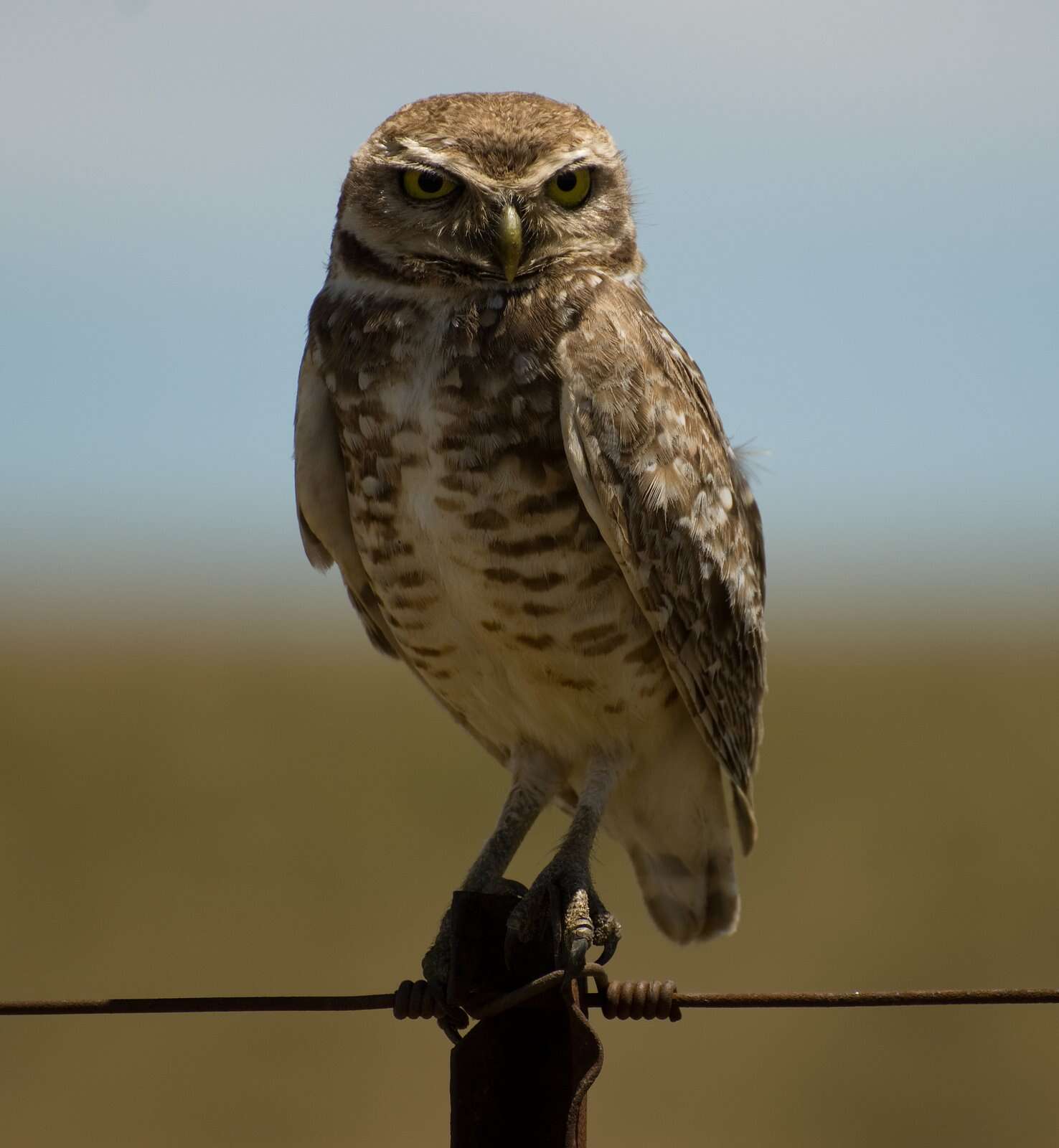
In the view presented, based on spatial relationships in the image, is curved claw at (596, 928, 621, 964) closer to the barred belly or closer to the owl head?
the barred belly

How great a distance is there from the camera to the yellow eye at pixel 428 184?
13.6ft

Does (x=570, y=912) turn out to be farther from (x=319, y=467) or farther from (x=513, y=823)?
(x=319, y=467)

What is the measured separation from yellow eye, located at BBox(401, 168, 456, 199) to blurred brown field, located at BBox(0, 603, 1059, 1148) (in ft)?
10.2

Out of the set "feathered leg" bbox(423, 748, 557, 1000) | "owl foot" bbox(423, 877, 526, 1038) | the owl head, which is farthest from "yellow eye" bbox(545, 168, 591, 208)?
"owl foot" bbox(423, 877, 526, 1038)

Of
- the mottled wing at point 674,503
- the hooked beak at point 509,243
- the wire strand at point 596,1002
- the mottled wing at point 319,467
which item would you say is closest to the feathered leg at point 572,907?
the mottled wing at point 674,503

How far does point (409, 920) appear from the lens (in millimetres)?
12555

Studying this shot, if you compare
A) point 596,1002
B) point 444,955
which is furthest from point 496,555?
point 596,1002

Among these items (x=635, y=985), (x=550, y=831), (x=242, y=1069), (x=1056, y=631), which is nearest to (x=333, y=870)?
(x=550, y=831)

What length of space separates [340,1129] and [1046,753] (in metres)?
10.6

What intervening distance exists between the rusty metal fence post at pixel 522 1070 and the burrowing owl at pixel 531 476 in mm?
879

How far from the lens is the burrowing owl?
152 inches

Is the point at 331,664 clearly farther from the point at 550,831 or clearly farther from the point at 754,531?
the point at 754,531

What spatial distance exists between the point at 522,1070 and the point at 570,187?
2.49 metres

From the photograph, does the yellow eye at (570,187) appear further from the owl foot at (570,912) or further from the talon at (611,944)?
the talon at (611,944)
